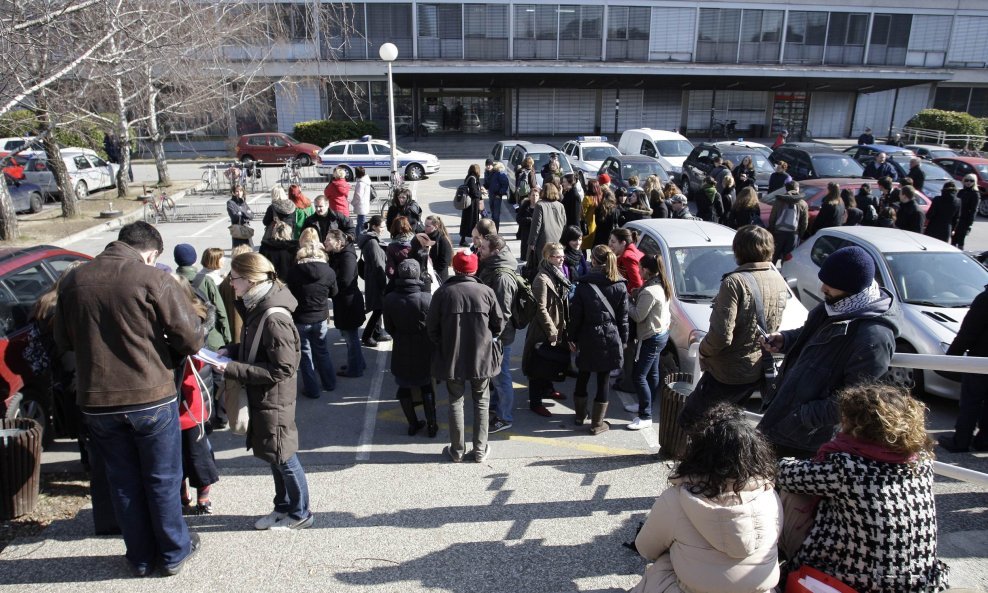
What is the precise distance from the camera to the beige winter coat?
8.51 feet

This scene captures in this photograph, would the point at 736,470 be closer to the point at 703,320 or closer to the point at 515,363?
the point at 703,320

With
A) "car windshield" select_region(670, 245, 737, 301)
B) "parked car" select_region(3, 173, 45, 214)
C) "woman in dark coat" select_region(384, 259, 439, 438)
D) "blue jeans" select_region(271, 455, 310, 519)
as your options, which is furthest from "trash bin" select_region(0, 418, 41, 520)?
"parked car" select_region(3, 173, 45, 214)

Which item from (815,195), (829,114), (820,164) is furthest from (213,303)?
(829,114)

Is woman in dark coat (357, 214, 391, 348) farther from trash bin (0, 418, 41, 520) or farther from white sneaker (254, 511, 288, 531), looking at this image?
trash bin (0, 418, 41, 520)

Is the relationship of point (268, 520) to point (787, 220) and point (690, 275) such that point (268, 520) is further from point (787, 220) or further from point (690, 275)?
point (787, 220)

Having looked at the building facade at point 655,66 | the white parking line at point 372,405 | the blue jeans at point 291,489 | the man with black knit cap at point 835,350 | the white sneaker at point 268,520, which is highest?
the building facade at point 655,66

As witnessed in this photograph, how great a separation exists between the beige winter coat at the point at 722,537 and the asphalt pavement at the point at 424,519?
1.28m

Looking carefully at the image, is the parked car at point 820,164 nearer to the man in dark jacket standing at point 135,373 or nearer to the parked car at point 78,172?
the man in dark jacket standing at point 135,373

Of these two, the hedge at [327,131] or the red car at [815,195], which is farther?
the hedge at [327,131]

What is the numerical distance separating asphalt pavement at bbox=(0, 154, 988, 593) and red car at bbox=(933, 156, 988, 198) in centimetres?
1509

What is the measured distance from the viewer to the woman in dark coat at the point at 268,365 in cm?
402

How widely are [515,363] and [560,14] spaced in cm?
2948

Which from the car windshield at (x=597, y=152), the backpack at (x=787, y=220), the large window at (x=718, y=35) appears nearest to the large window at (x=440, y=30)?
the large window at (x=718, y=35)

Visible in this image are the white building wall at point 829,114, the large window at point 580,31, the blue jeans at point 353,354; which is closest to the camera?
the blue jeans at point 353,354
